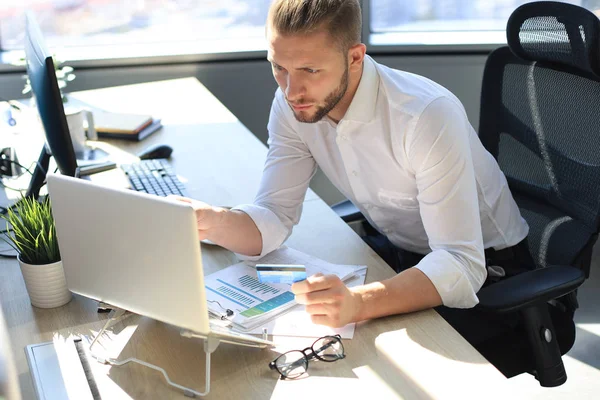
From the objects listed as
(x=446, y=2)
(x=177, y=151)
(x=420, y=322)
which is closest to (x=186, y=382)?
(x=420, y=322)

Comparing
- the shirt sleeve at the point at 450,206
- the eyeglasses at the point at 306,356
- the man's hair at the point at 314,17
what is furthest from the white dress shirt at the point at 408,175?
the eyeglasses at the point at 306,356

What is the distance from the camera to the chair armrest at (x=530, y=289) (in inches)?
58.3

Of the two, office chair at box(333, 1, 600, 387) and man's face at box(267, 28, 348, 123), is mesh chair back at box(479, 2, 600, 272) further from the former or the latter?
man's face at box(267, 28, 348, 123)

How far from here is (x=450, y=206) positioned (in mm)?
1501

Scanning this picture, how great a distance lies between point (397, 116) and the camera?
1605 mm

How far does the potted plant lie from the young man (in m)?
0.32

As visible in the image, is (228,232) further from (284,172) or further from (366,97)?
(366,97)

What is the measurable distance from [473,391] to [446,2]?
2.64 m

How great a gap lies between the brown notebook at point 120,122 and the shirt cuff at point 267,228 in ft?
2.75

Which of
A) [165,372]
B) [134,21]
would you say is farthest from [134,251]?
[134,21]

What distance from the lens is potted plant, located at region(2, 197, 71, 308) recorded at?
4.78ft

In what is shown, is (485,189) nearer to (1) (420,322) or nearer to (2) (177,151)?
(1) (420,322)

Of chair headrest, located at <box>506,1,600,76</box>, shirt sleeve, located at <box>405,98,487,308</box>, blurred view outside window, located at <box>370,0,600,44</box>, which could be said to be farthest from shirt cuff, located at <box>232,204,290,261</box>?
blurred view outside window, located at <box>370,0,600,44</box>

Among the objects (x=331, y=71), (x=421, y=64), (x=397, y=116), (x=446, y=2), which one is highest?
(x=331, y=71)
